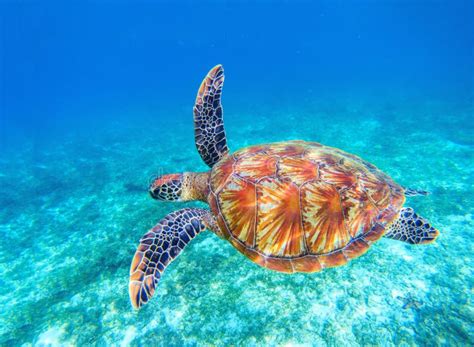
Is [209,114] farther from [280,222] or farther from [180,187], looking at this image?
[280,222]

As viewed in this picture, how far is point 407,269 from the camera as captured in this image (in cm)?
368

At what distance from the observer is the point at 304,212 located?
2854mm

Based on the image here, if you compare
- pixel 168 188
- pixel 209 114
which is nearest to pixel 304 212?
pixel 168 188

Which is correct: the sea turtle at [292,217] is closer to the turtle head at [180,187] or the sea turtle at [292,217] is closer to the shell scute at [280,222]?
the shell scute at [280,222]

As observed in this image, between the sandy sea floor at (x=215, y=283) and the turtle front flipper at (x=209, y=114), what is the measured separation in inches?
72.8

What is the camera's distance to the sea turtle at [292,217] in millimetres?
2832

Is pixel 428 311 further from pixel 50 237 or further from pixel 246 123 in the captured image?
pixel 246 123

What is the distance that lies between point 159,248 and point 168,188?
46.5 inches

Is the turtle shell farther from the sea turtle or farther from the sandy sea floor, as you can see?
the sandy sea floor

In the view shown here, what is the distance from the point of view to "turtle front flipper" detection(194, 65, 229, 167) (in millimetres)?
4395

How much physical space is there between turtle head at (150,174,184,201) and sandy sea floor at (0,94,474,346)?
1.06m

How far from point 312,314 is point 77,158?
12.1 m

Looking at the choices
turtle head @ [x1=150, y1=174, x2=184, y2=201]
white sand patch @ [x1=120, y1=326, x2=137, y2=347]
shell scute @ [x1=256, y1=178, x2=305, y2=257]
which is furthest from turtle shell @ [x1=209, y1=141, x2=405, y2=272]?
white sand patch @ [x1=120, y1=326, x2=137, y2=347]

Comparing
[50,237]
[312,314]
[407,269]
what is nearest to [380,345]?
[312,314]
